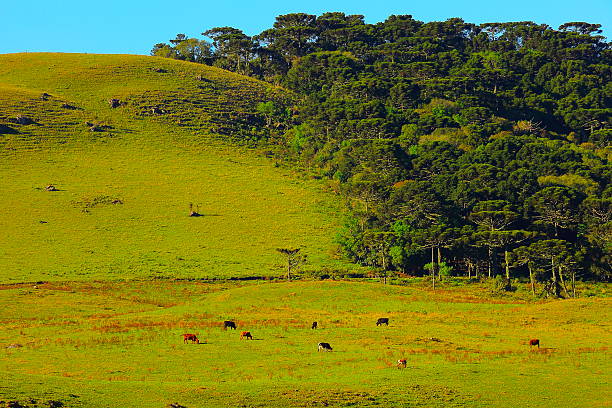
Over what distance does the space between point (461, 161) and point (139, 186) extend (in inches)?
2313

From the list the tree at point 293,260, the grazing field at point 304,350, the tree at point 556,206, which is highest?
the tree at point 556,206

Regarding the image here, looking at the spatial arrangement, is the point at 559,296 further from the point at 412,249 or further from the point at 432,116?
the point at 432,116

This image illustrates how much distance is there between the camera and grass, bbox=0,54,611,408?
1395 inches

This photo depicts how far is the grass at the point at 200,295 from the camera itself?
35438 mm

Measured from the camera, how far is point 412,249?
102 m

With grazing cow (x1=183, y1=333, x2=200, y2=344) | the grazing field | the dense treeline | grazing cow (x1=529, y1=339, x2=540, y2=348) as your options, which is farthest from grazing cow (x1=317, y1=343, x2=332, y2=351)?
the dense treeline

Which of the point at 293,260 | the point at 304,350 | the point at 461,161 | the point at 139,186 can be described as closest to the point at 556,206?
the point at 461,161

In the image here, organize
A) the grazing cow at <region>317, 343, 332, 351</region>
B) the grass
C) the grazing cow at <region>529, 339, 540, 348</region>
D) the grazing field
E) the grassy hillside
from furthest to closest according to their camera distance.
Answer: the grassy hillside < the grazing cow at <region>529, 339, 540, 348</region> < the grazing cow at <region>317, 343, 332, 351</region> < the grass < the grazing field

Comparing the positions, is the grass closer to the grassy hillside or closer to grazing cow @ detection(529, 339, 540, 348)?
the grassy hillside

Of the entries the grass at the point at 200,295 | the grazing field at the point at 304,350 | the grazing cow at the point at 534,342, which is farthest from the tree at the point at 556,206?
the grazing cow at the point at 534,342

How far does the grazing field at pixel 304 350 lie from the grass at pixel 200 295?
196mm

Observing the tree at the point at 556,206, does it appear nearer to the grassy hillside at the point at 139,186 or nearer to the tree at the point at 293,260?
the grassy hillside at the point at 139,186

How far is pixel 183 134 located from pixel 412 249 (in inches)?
3058

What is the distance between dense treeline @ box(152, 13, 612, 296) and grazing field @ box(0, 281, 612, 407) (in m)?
23.8
